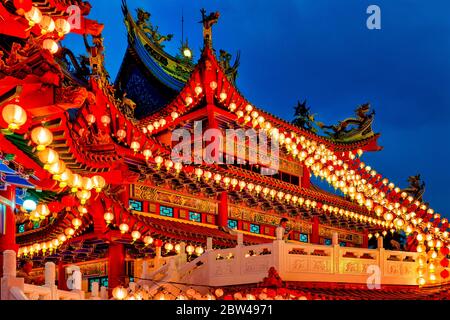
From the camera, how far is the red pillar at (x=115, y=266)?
18375mm

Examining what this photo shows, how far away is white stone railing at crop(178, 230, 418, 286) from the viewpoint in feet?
44.5

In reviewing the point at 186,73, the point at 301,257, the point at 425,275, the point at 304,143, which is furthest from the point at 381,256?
the point at 186,73

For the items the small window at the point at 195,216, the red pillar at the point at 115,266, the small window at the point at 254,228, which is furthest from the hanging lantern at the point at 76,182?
the small window at the point at 254,228

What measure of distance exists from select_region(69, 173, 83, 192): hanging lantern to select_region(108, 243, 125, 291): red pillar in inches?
275

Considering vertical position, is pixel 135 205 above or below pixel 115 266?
above

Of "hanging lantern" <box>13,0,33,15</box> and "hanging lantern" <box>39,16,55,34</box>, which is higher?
"hanging lantern" <box>13,0,33,15</box>

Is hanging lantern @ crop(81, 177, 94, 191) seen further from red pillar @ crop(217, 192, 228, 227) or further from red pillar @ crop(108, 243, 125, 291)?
red pillar @ crop(217, 192, 228, 227)

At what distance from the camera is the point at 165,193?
19.9 m

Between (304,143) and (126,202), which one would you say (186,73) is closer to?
(304,143)

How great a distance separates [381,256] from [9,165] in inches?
331

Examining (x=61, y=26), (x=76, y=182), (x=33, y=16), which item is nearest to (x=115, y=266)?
(x=76, y=182)

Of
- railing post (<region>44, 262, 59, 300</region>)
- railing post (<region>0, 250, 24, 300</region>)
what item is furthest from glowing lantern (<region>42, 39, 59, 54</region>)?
railing post (<region>0, 250, 24, 300</region>)

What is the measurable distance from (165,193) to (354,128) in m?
11.0
